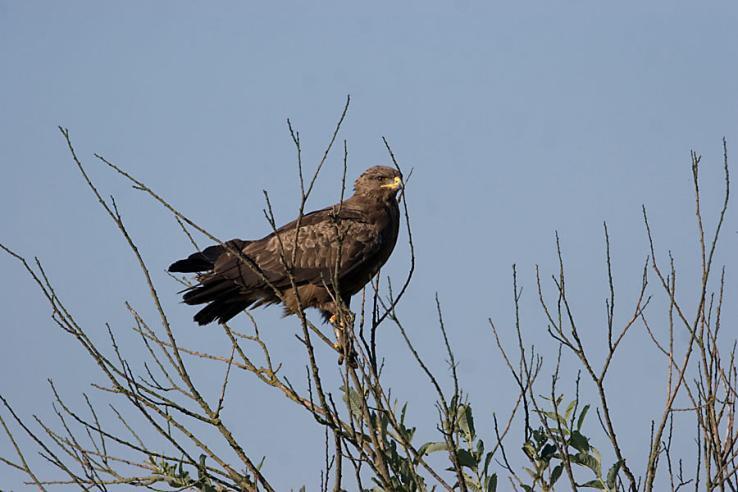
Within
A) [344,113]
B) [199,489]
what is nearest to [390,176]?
[344,113]

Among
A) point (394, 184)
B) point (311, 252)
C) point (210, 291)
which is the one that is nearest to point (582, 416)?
point (210, 291)

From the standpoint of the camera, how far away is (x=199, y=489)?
14.4 feet

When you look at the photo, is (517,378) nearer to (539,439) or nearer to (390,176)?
(539,439)

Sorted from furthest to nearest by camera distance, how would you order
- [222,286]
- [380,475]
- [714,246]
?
[222,286], [714,246], [380,475]

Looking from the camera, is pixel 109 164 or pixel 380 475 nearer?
pixel 380 475

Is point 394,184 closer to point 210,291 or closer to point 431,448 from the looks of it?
point 210,291

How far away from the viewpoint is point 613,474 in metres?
4.05

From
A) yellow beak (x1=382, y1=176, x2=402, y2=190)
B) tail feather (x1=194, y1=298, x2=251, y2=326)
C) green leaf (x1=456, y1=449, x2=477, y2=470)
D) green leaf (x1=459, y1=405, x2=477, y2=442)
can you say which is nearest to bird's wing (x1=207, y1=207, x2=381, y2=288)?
tail feather (x1=194, y1=298, x2=251, y2=326)

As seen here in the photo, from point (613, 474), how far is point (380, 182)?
15.1 ft

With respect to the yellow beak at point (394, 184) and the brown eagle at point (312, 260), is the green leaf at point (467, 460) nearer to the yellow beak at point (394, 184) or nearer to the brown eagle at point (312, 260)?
the brown eagle at point (312, 260)

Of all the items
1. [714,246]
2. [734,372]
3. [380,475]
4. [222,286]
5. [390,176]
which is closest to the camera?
[380,475]

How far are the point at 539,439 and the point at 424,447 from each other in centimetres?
49

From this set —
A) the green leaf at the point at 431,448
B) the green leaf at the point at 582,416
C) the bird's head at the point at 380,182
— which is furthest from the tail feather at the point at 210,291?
the green leaf at the point at 582,416

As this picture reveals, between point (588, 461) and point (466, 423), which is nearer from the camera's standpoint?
point (588, 461)
